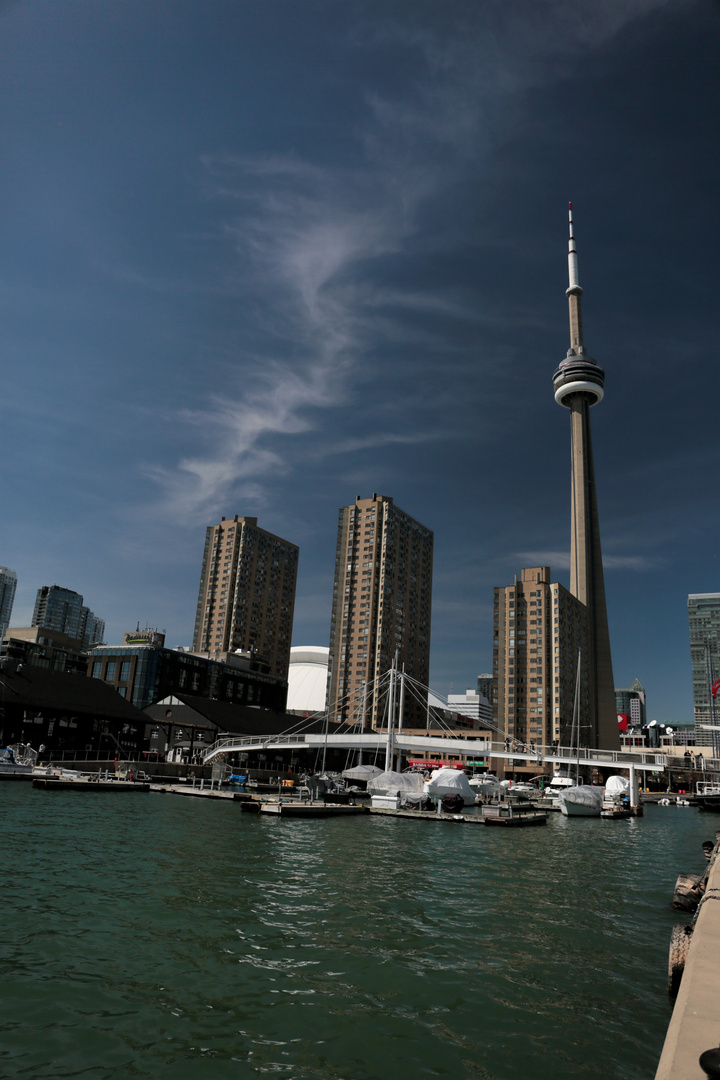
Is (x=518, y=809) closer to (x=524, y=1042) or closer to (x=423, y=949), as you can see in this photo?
(x=423, y=949)

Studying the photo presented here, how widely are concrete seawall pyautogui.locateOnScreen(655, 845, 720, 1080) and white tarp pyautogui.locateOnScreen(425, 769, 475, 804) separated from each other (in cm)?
5642

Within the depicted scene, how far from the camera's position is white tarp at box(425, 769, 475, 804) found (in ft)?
214

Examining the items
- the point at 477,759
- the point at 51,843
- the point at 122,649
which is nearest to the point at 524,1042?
the point at 51,843

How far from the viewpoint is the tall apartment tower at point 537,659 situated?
162 m

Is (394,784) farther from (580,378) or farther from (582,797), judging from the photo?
(580,378)

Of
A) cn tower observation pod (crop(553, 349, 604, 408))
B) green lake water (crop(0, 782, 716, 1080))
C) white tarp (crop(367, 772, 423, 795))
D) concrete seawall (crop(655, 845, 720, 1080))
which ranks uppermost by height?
cn tower observation pod (crop(553, 349, 604, 408))

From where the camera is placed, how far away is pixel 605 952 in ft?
56.1

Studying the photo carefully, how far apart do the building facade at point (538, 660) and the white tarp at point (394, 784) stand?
325 feet

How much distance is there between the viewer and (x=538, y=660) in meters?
166

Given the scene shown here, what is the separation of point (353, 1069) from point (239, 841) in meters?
25.4

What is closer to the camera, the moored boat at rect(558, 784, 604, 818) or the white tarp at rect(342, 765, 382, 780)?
the moored boat at rect(558, 784, 604, 818)

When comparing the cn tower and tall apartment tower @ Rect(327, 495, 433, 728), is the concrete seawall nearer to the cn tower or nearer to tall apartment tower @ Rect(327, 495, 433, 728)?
tall apartment tower @ Rect(327, 495, 433, 728)

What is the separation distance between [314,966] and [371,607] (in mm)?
171806

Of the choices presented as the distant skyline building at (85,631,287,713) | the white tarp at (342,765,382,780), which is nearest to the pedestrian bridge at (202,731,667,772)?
the white tarp at (342,765,382,780)
